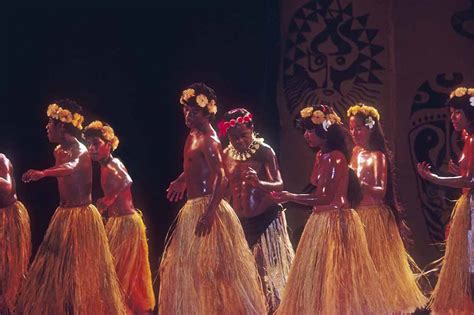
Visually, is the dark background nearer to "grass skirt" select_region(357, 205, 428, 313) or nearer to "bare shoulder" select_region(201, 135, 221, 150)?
"grass skirt" select_region(357, 205, 428, 313)

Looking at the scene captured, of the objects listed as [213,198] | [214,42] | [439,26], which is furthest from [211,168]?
[439,26]

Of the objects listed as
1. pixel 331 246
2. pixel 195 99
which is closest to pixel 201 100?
pixel 195 99

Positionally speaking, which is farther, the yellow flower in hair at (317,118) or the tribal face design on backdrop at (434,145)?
the tribal face design on backdrop at (434,145)

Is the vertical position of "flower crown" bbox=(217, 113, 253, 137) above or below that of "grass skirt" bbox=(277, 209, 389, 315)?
above

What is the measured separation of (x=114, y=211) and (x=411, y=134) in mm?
2212

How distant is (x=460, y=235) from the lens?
494cm

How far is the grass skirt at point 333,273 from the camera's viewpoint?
440 centimetres

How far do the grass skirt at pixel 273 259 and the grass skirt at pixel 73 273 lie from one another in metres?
0.87

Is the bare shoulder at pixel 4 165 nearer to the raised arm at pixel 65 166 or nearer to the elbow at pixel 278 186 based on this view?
the raised arm at pixel 65 166

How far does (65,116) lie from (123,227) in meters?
0.86

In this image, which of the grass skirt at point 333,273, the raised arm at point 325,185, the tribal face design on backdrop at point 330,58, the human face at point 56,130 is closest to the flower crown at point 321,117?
the raised arm at point 325,185

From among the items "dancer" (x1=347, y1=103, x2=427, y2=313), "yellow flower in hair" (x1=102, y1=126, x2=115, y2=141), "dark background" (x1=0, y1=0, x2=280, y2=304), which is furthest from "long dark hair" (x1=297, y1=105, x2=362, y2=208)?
"dark background" (x1=0, y1=0, x2=280, y2=304)

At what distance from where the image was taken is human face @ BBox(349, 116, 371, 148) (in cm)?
561

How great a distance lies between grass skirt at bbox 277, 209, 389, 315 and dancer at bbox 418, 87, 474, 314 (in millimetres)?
547
